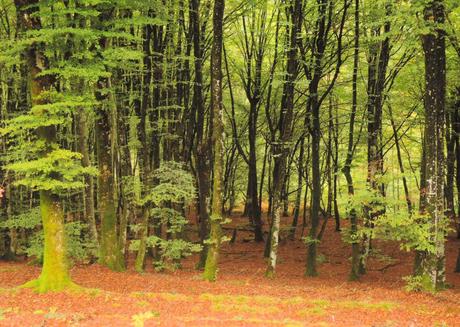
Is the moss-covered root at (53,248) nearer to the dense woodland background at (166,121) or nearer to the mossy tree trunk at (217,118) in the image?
the dense woodland background at (166,121)

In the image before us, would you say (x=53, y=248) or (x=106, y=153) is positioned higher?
(x=106, y=153)

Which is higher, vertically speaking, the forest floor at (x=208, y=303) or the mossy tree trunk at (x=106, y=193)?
the mossy tree trunk at (x=106, y=193)

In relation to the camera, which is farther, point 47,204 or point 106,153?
point 106,153

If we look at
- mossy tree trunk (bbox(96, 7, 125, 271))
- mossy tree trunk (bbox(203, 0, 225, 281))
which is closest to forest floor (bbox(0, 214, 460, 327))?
mossy tree trunk (bbox(96, 7, 125, 271))

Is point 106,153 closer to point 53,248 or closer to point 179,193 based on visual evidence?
point 179,193

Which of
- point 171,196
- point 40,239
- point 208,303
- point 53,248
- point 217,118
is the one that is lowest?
point 208,303

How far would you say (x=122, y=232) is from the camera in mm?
16969

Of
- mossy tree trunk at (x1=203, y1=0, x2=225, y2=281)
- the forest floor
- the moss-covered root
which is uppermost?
mossy tree trunk at (x1=203, y1=0, x2=225, y2=281)

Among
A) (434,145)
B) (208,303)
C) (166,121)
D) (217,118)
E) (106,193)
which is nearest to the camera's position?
(208,303)

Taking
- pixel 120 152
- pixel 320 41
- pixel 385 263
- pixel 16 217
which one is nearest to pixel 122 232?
pixel 120 152

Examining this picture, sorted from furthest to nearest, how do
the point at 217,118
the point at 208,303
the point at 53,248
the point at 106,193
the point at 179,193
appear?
1. the point at 106,193
2. the point at 179,193
3. the point at 217,118
4. the point at 53,248
5. the point at 208,303

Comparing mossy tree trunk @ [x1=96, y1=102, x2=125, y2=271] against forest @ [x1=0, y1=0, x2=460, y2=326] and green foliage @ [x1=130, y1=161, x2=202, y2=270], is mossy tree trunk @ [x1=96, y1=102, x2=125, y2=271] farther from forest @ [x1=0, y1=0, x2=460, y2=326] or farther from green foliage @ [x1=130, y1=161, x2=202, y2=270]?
green foliage @ [x1=130, y1=161, x2=202, y2=270]

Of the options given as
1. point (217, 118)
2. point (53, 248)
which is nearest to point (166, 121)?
point (217, 118)

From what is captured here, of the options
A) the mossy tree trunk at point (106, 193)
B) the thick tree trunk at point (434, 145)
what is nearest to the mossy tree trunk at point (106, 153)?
the mossy tree trunk at point (106, 193)
